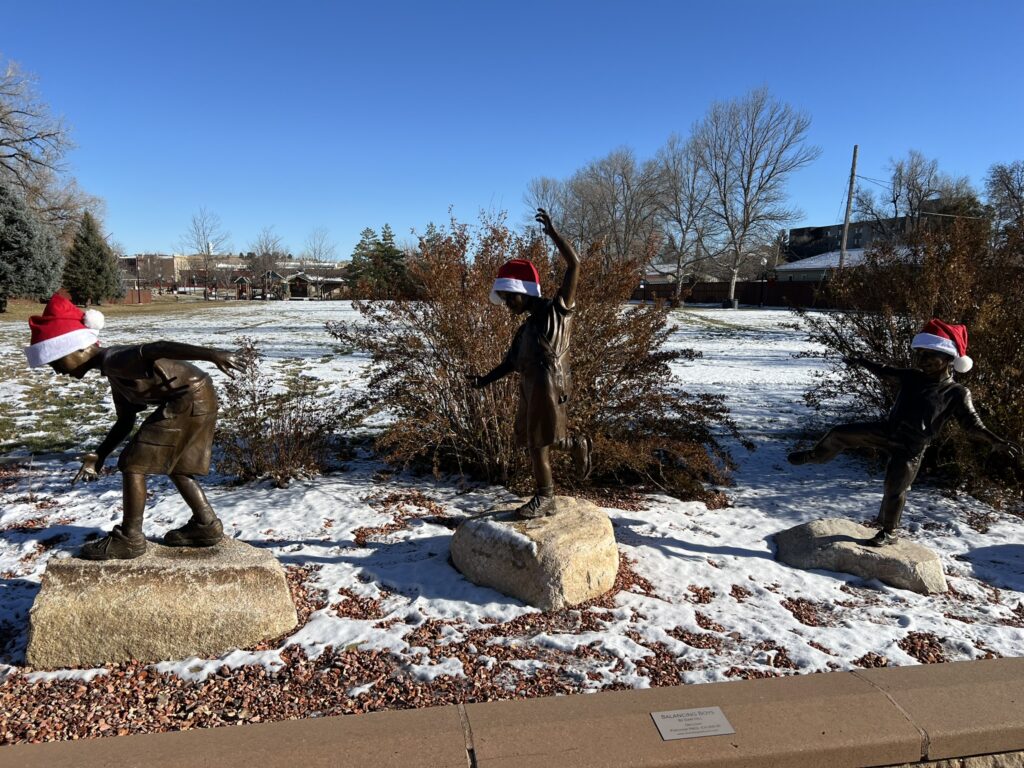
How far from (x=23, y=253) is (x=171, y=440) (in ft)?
90.4

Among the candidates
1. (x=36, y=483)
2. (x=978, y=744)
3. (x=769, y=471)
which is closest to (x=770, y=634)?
(x=978, y=744)

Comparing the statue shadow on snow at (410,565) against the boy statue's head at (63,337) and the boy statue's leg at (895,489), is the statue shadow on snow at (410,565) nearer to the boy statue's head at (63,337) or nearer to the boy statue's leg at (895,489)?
the boy statue's head at (63,337)

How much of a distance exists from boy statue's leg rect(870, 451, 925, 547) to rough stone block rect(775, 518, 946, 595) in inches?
3.3

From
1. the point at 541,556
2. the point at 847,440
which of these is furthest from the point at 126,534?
the point at 847,440

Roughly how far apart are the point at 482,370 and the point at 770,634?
2.95 metres

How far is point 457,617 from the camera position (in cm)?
355

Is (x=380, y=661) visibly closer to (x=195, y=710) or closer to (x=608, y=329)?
(x=195, y=710)

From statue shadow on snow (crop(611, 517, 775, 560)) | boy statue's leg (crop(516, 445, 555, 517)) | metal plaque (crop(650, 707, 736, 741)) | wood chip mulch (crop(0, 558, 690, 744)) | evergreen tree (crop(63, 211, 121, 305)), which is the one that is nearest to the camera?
metal plaque (crop(650, 707, 736, 741))

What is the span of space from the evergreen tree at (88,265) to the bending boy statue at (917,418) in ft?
119

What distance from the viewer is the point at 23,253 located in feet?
79.8

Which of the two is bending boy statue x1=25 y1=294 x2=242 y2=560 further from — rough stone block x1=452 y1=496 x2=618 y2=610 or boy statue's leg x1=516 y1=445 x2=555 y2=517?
boy statue's leg x1=516 y1=445 x2=555 y2=517

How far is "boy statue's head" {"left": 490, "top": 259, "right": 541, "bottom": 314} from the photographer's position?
3.70 meters

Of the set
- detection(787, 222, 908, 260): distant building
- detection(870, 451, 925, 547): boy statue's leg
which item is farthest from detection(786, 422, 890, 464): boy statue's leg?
detection(787, 222, 908, 260): distant building

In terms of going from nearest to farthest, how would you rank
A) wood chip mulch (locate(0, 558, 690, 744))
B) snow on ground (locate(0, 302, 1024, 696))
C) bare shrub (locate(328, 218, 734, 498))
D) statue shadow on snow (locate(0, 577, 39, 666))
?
wood chip mulch (locate(0, 558, 690, 744)), statue shadow on snow (locate(0, 577, 39, 666)), snow on ground (locate(0, 302, 1024, 696)), bare shrub (locate(328, 218, 734, 498))
